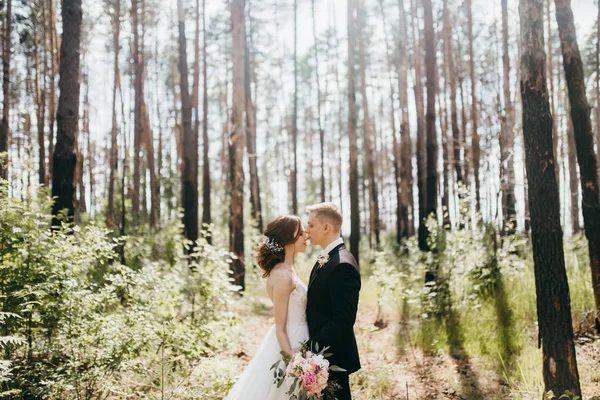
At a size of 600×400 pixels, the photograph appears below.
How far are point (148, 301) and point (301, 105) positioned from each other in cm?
3025

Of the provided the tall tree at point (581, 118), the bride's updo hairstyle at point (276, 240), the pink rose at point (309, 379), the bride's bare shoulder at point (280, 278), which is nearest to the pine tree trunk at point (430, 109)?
the tall tree at point (581, 118)

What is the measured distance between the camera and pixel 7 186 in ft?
16.4

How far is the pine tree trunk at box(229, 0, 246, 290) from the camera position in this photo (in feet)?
38.4

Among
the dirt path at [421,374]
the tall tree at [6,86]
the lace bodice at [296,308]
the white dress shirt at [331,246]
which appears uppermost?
the tall tree at [6,86]

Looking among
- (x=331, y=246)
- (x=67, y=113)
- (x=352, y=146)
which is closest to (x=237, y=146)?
(x=67, y=113)

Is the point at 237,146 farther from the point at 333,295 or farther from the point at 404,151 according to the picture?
the point at 333,295

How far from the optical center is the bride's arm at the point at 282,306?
3258 mm

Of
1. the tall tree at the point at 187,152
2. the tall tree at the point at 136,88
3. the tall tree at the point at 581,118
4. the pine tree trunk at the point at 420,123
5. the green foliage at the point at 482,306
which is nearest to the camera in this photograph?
the green foliage at the point at 482,306

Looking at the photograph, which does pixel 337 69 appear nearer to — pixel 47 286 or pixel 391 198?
pixel 391 198

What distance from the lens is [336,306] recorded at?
10.2 ft

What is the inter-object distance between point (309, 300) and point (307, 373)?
63 cm

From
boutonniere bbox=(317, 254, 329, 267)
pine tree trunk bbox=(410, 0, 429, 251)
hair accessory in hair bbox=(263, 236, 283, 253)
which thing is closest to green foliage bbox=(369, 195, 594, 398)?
boutonniere bbox=(317, 254, 329, 267)

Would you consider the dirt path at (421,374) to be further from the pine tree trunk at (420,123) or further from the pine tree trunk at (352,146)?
the pine tree trunk at (352,146)

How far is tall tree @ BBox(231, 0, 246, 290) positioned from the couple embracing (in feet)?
27.1
